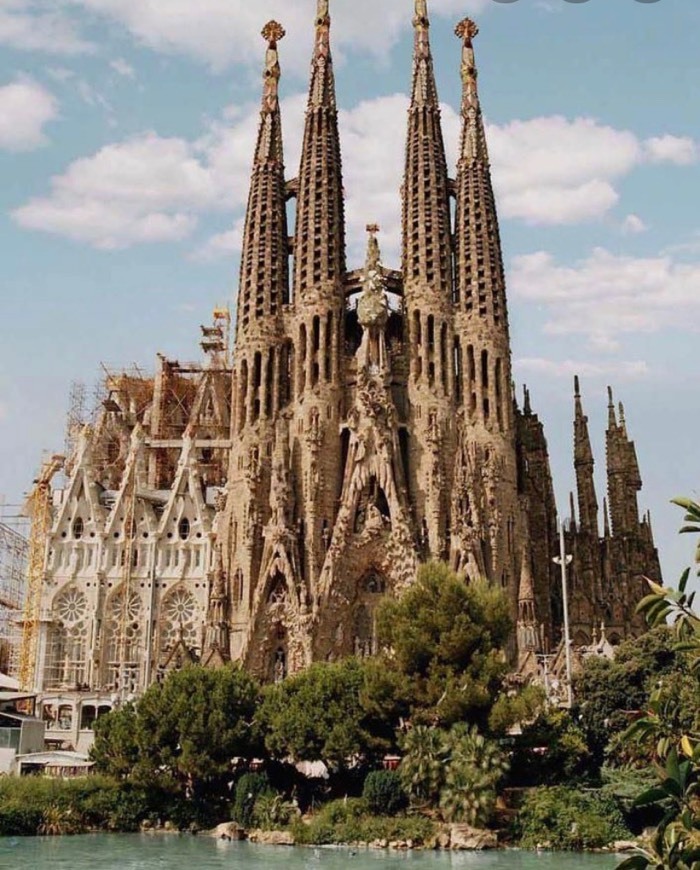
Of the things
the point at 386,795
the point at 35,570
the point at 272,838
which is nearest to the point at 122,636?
the point at 35,570

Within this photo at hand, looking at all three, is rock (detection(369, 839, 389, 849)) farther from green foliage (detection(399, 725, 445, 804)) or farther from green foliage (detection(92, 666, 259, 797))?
green foliage (detection(92, 666, 259, 797))

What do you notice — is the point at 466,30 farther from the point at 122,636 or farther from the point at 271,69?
the point at 122,636

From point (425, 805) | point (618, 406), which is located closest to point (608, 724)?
point (425, 805)

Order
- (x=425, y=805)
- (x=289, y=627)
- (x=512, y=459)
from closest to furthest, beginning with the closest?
(x=425, y=805) < (x=289, y=627) < (x=512, y=459)

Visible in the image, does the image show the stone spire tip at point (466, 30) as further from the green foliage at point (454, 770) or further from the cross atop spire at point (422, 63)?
the green foliage at point (454, 770)

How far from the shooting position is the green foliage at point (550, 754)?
35281 millimetres

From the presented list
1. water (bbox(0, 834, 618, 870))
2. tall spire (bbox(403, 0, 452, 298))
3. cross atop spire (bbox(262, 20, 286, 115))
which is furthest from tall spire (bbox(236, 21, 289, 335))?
water (bbox(0, 834, 618, 870))

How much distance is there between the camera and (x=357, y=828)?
108 feet

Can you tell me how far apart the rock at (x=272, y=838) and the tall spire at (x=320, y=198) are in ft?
110

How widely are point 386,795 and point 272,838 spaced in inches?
154

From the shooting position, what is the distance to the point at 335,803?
34.7 meters

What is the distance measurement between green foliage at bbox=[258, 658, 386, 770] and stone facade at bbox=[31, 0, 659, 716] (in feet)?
48.2

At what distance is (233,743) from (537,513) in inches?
1197

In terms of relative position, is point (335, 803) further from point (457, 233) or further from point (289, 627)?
point (457, 233)
